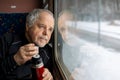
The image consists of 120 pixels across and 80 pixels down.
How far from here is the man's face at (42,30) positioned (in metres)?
1.12

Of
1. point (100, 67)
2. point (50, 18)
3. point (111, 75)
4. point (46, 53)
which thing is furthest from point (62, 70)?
point (111, 75)

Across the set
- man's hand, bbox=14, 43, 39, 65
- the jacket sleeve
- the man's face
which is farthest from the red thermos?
the man's face

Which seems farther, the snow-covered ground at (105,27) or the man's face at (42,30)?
the man's face at (42,30)

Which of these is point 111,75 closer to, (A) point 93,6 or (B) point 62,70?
(A) point 93,6

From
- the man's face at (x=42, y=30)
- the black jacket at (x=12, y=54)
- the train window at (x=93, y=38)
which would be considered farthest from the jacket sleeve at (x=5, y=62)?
the train window at (x=93, y=38)

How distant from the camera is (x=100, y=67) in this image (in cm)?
76

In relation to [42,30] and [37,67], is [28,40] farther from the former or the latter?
[37,67]

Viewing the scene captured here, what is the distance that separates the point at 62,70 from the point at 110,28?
29.7 inches

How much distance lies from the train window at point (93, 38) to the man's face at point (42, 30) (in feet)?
0.46

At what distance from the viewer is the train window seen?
0.62m

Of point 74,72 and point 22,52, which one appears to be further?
point 74,72

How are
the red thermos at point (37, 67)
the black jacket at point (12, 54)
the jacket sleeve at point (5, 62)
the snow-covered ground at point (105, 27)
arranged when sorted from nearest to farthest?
the snow-covered ground at point (105, 27)
the red thermos at point (37, 67)
the jacket sleeve at point (5, 62)
the black jacket at point (12, 54)

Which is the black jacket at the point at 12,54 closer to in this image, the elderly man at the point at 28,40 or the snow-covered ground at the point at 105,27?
the elderly man at the point at 28,40

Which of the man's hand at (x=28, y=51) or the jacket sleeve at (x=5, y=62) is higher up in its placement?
the man's hand at (x=28, y=51)
